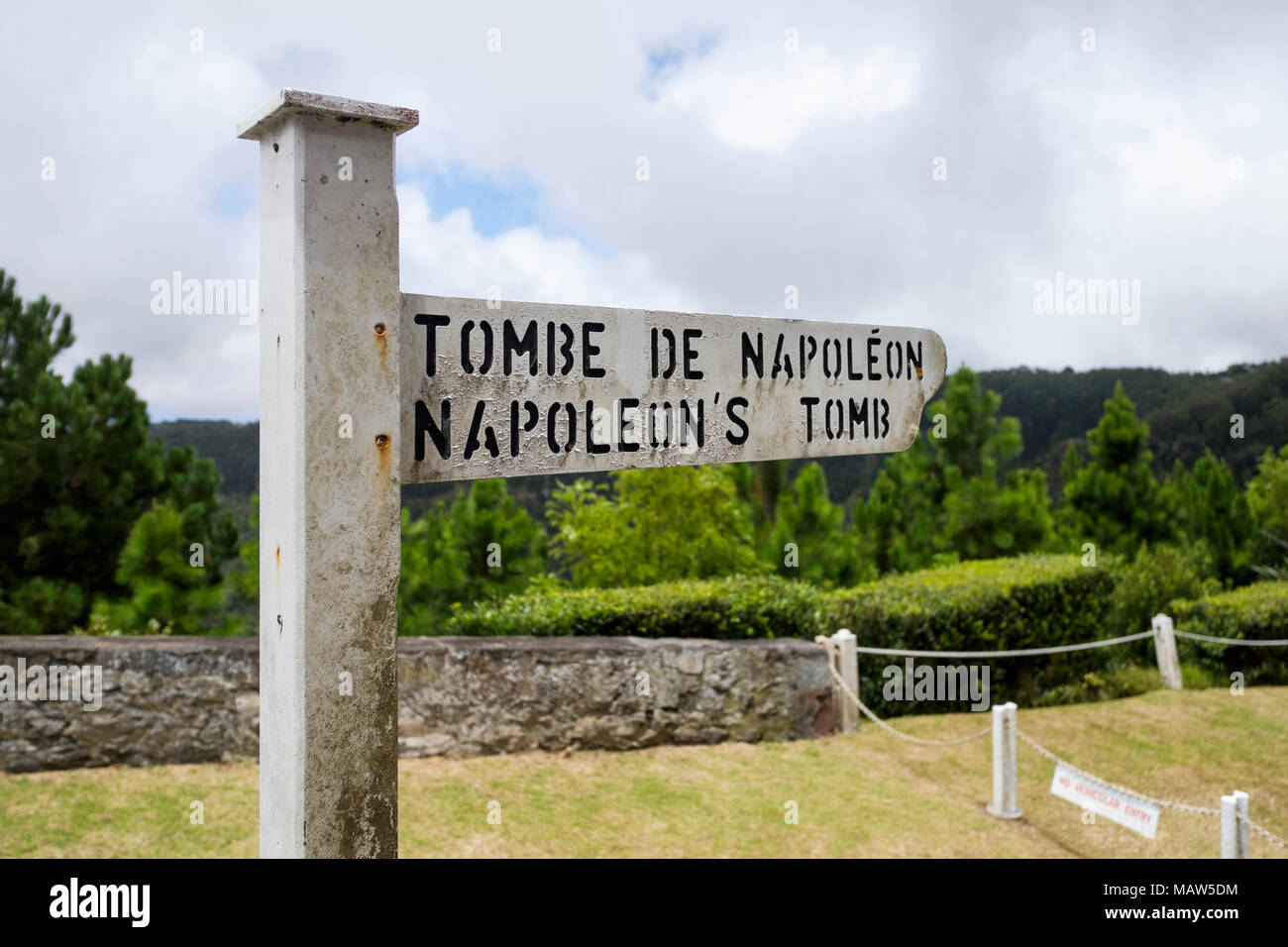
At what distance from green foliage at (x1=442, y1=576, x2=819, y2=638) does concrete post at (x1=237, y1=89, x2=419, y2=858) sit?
17.4 feet

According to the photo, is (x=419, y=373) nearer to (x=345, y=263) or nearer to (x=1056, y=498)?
(x=345, y=263)

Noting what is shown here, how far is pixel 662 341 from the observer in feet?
6.39

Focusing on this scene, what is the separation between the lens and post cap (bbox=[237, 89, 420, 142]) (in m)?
1.53

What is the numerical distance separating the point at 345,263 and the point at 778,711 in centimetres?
559

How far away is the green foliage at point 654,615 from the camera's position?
6.92 meters

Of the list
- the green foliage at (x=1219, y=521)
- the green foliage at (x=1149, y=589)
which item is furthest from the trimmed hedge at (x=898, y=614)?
the green foliage at (x=1219, y=521)

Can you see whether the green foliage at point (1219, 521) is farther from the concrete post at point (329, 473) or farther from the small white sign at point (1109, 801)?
the concrete post at point (329, 473)

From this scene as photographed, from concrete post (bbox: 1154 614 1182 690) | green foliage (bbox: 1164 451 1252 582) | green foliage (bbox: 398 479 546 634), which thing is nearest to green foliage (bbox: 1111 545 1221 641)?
concrete post (bbox: 1154 614 1182 690)

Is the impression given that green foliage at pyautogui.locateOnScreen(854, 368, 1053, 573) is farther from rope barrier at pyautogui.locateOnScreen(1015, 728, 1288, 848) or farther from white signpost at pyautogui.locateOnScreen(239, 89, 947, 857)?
white signpost at pyautogui.locateOnScreen(239, 89, 947, 857)

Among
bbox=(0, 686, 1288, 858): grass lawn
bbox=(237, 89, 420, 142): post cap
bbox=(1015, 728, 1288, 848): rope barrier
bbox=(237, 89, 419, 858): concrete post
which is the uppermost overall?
bbox=(237, 89, 420, 142): post cap

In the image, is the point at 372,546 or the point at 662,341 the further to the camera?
the point at 662,341

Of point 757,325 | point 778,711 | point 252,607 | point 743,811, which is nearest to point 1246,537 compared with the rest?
point 778,711

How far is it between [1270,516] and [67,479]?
792 inches

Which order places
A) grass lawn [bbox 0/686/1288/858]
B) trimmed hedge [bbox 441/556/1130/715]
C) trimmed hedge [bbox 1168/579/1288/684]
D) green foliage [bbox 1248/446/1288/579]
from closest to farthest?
grass lawn [bbox 0/686/1288/858], trimmed hedge [bbox 441/556/1130/715], trimmed hedge [bbox 1168/579/1288/684], green foliage [bbox 1248/446/1288/579]
